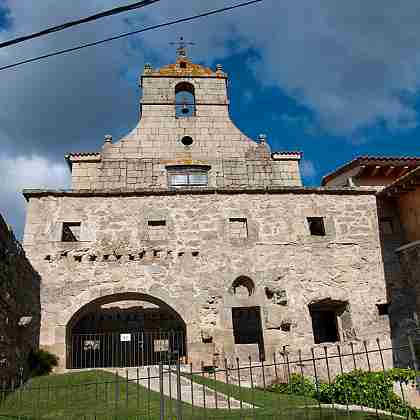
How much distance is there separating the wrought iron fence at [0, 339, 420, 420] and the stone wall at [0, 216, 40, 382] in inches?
23.8

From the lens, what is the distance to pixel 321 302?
568 inches

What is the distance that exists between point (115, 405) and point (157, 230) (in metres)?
7.23

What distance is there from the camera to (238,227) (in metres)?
15.4

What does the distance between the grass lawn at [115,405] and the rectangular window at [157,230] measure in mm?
4777

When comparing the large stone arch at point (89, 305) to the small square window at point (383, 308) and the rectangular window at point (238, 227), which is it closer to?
the rectangular window at point (238, 227)

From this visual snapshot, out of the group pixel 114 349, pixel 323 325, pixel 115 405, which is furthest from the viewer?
pixel 323 325

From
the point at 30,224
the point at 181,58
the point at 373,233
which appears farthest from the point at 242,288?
the point at 181,58

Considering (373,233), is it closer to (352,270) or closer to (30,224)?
(352,270)

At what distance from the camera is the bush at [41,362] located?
40.2 feet

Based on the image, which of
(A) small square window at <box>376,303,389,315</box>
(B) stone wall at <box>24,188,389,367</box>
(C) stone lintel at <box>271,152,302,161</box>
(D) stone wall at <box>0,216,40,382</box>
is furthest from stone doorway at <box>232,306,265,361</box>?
(D) stone wall at <box>0,216,40,382</box>

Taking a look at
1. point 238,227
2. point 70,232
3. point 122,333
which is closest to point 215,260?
point 238,227

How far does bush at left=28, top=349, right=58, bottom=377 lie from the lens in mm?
12268

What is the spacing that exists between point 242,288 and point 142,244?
3631 mm

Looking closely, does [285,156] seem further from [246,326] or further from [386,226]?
[246,326]
